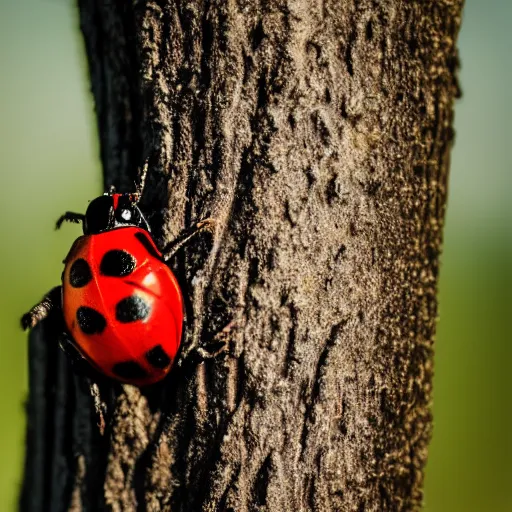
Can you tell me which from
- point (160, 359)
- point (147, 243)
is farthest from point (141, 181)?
point (160, 359)

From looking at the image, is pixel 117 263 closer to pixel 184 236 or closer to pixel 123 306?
pixel 123 306

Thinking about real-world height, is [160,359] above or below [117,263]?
below

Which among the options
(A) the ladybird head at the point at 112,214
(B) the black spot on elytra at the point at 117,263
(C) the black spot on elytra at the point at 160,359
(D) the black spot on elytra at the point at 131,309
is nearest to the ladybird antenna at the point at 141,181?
(A) the ladybird head at the point at 112,214

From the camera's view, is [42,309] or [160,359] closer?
[160,359]

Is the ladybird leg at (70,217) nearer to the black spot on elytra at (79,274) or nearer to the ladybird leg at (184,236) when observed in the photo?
the black spot on elytra at (79,274)

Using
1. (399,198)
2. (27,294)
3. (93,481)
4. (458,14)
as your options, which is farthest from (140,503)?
(27,294)

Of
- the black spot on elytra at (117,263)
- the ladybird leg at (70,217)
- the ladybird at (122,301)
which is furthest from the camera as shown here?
the ladybird leg at (70,217)

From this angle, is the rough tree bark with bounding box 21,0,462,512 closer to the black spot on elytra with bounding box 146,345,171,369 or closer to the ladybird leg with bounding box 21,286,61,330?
the black spot on elytra with bounding box 146,345,171,369

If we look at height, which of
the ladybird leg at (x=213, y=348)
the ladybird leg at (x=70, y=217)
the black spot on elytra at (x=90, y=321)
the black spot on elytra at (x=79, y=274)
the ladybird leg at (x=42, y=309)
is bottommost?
the ladybird leg at (x=213, y=348)
